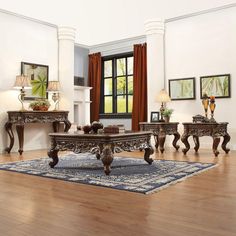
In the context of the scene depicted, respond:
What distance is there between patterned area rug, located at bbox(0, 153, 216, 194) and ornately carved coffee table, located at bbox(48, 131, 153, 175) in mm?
229

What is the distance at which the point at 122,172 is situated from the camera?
3.93 m

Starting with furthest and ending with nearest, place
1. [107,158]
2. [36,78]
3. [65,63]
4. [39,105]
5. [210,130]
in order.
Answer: [65,63] < [36,78] < [39,105] < [210,130] < [107,158]

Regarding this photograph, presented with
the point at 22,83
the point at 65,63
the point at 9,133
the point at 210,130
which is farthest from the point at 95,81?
the point at 210,130

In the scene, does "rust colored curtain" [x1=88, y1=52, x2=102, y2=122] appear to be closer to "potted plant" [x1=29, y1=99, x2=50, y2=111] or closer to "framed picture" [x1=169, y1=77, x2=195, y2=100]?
"framed picture" [x1=169, y1=77, x2=195, y2=100]

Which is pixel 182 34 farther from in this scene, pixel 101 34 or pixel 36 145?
pixel 36 145

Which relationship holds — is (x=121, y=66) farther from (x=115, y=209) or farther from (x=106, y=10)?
(x=115, y=209)

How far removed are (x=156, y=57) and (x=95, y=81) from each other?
9.03 ft

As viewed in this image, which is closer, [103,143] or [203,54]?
[103,143]

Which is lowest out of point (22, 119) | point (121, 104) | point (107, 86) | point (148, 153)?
point (148, 153)

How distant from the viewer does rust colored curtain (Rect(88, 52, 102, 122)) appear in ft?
31.9

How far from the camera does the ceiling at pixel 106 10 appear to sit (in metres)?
6.57

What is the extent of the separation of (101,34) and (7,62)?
3.04 m

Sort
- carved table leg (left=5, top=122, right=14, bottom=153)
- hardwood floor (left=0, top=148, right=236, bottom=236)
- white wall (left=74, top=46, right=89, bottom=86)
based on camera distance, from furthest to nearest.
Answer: white wall (left=74, top=46, right=89, bottom=86) → carved table leg (left=5, top=122, right=14, bottom=153) → hardwood floor (left=0, top=148, right=236, bottom=236)

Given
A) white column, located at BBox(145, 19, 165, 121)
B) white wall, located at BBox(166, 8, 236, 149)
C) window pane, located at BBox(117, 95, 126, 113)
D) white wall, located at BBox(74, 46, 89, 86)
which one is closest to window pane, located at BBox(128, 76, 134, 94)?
window pane, located at BBox(117, 95, 126, 113)
